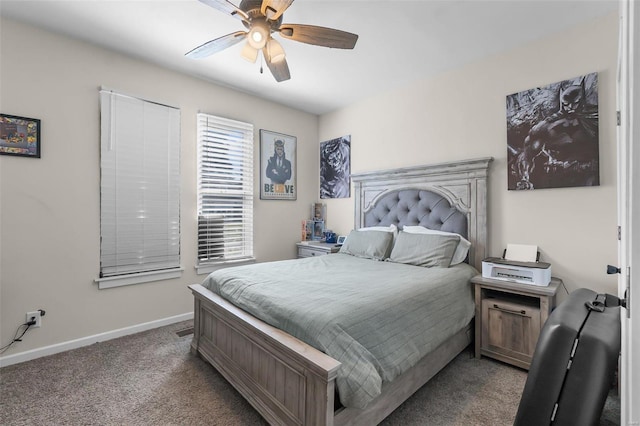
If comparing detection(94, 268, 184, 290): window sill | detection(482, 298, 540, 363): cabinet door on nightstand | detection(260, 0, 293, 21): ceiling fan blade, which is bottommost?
detection(482, 298, 540, 363): cabinet door on nightstand

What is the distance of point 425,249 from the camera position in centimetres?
265

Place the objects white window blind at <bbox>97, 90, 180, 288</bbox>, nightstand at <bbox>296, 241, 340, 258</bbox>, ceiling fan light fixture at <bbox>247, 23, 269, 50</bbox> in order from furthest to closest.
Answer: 1. nightstand at <bbox>296, 241, 340, 258</bbox>
2. white window blind at <bbox>97, 90, 180, 288</bbox>
3. ceiling fan light fixture at <bbox>247, 23, 269, 50</bbox>

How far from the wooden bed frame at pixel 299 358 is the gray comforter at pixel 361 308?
81 millimetres

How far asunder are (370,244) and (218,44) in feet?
7.21

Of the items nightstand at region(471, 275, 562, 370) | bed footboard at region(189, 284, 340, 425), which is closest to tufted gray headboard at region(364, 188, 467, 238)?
nightstand at region(471, 275, 562, 370)

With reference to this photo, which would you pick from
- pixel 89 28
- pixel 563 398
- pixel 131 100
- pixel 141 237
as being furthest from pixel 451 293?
pixel 89 28

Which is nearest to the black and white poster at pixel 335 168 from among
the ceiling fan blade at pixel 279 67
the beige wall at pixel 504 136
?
the beige wall at pixel 504 136

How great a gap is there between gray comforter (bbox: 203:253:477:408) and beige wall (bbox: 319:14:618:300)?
2.21 ft

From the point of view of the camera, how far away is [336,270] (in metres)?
2.47

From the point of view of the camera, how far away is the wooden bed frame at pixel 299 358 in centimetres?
130

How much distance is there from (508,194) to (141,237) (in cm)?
346

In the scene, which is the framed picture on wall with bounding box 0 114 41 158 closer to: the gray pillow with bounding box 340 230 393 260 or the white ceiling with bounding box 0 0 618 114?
the white ceiling with bounding box 0 0 618 114

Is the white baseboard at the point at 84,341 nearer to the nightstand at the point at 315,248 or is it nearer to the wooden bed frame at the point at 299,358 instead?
the wooden bed frame at the point at 299,358

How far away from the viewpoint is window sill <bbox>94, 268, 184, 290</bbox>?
2.65 meters
